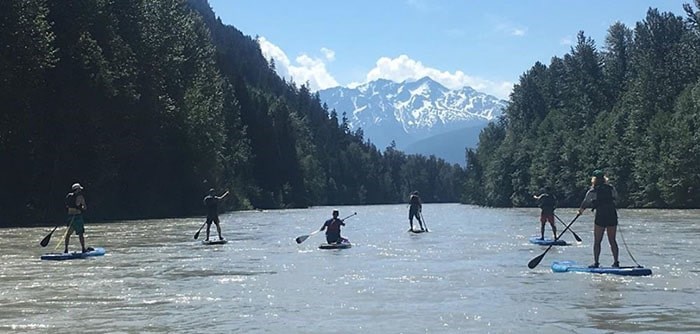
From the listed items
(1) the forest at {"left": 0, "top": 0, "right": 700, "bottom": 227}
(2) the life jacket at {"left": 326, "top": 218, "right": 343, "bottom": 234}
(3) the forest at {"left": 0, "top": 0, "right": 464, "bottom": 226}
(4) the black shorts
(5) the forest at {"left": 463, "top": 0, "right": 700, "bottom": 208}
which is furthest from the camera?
(5) the forest at {"left": 463, "top": 0, "right": 700, "bottom": 208}

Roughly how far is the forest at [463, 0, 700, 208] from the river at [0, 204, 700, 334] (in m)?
59.0

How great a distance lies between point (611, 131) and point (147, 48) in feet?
190

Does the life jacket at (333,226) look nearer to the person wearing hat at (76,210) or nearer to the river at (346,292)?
the river at (346,292)

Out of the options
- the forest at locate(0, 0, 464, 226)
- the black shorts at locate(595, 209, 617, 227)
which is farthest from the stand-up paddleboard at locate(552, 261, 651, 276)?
the forest at locate(0, 0, 464, 226)

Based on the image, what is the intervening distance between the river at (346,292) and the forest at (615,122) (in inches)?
2321

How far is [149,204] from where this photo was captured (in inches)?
2908

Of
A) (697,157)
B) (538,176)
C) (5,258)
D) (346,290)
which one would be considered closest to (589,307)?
(346,290)

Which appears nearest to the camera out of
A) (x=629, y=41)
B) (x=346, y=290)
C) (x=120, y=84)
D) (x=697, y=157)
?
(x=346, y=290)

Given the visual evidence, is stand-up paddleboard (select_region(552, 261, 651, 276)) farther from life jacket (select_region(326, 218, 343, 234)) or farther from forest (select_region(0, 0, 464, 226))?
forest (select_region(0, 0, 464, 226))

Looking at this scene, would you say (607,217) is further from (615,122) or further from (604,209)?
(615,122)

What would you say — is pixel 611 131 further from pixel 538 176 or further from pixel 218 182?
pixel 218 182

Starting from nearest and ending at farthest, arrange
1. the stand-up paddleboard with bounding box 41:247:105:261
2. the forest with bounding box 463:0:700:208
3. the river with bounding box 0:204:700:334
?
the river with bounding box 0:204:700:334 → the stand-up paddleboard with bounding box 41:247:105:261 → the forest with bounding box 463:0:700:208

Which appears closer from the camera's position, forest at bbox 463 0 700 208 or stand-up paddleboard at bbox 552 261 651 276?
stand-up paddleboard at bbox 552 261 651 276

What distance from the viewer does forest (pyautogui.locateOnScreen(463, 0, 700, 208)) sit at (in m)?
86.2
